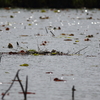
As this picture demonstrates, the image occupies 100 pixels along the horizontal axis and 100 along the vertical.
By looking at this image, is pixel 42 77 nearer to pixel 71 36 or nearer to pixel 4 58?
pixel 4 58

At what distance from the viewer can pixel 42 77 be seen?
895cm

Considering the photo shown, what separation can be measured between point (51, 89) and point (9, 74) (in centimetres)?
160
